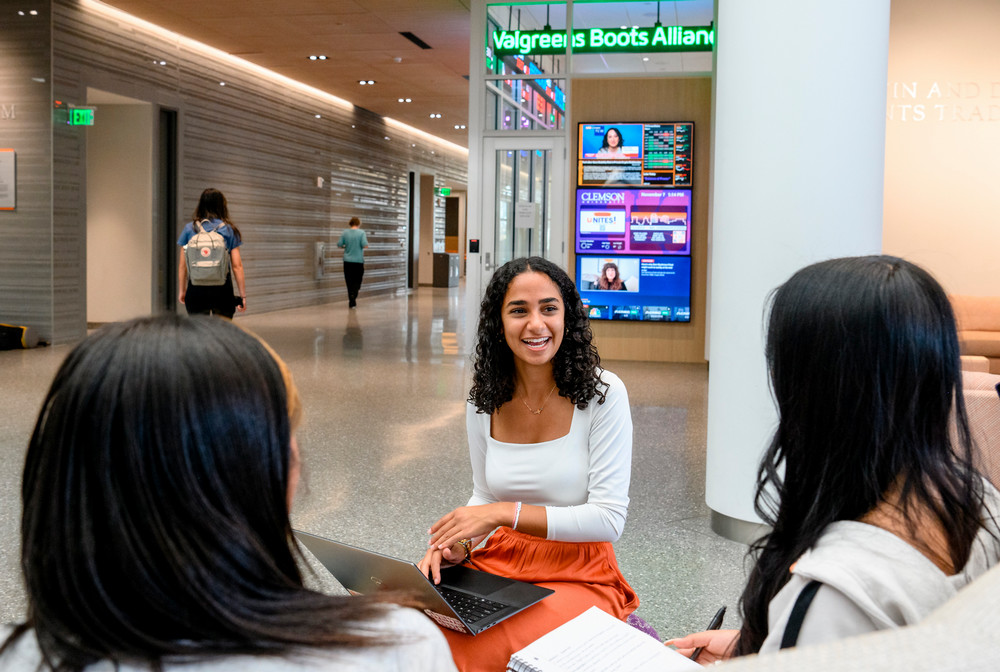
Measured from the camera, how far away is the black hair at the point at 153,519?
0.82 m

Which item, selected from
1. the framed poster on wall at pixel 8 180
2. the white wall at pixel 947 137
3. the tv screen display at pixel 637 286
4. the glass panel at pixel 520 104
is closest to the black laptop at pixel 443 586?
the white wall at pixel 947 137

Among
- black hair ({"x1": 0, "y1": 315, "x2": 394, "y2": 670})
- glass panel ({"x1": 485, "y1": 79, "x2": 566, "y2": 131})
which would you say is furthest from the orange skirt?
glass panel ({"x1": 485, "y1": 79, "x2": 566, "y2": 131})

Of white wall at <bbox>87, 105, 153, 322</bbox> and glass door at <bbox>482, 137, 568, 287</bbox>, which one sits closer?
glass door at <bbox>482, 137, 568, 287</bbox>

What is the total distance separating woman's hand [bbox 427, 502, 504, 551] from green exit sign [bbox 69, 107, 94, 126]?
9778 mm

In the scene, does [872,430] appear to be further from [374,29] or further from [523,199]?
[374,29]

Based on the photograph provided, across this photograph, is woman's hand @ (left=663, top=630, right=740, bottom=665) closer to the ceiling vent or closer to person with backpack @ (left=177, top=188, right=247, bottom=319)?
person with backpack @ (left=177, top=188, right=247, bottom=319)

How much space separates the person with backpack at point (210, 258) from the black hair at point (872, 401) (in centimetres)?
771

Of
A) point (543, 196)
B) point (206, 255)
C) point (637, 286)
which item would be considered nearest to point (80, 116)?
point (206, 255)

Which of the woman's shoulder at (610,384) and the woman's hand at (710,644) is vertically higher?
the woman's shoulder at (610,384)

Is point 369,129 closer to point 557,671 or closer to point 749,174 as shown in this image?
point 749,174

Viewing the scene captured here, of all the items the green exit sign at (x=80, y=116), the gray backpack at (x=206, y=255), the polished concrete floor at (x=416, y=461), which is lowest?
the polished concrete floor at (x=416, y=461)

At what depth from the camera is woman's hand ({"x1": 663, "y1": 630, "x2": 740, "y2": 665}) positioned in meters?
1.45

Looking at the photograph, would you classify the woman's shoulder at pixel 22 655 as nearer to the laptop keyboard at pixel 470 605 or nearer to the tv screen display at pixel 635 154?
the laptop keyboard at pixel 470 605

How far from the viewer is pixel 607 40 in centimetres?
1029
